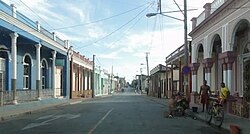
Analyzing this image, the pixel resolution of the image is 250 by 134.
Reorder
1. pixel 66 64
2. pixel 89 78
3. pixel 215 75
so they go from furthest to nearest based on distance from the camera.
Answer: pixel 89 78, pixel 66 64, pixel 215 75

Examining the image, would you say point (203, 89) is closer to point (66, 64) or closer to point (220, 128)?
point (220, 128)

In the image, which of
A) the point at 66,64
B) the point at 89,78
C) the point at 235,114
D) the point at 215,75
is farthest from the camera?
the point at 89,78

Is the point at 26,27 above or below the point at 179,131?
above

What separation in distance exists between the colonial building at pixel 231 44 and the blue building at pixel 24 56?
13183 mm

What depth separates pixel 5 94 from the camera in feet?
91.5

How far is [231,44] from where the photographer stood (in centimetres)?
2219

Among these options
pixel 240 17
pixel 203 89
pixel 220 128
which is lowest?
pixel 220 128

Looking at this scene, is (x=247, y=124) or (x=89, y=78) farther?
(x=89, y=78)

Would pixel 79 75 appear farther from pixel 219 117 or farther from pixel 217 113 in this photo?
pixel 219 117

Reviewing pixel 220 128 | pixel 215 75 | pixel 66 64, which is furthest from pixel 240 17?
pixel 66 64

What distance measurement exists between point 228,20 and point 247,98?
14.4 feet

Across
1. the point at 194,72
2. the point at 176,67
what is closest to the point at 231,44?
the point at 194,72

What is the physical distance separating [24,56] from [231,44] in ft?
66.9

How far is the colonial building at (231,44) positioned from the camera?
20688mm
